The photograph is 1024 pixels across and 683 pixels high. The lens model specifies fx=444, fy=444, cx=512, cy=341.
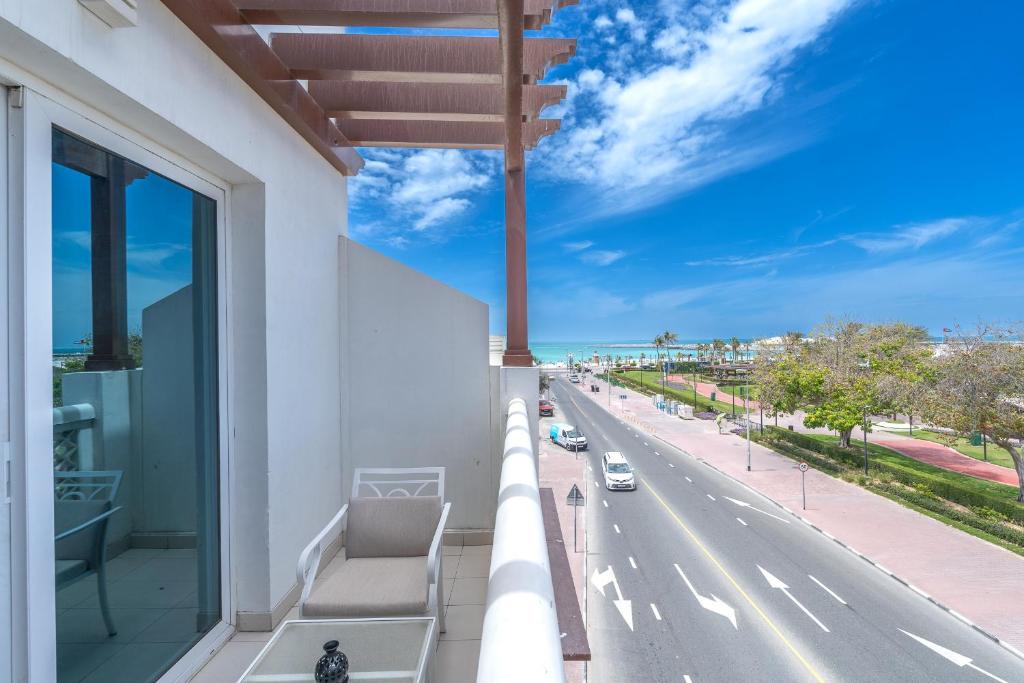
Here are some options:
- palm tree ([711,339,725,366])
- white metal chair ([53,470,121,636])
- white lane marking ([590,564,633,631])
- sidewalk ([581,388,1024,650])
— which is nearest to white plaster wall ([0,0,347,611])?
white metal chair ([53,470,121,636])

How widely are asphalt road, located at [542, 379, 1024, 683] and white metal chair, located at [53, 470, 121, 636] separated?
30.4 ft

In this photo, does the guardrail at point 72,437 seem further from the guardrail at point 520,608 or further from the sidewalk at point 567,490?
the sidewalk at point 567,490

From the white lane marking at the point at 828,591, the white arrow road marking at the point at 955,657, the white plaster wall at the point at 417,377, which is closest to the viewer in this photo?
the white plaster wall at the point at 417,377

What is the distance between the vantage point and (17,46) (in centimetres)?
125

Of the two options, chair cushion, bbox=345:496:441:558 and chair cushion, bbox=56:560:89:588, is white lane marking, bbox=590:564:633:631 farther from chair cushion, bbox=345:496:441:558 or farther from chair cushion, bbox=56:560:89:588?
chair cushion, bbox=56:560:89:588

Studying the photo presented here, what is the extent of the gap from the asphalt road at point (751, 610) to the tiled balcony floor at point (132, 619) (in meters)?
8.73

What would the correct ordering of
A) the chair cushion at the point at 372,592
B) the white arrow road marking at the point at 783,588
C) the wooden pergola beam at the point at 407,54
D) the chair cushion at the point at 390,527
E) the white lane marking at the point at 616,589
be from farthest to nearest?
→ the white lane marking at the point at 616,589, the white arrow road marking at the point at 783,588, the wooden pergola beam at the point at 407,54, the chair cushion at the point at 390,527, the chair cushion at the point at 372,592

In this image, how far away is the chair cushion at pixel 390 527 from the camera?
2.17 meters

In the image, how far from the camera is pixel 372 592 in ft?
5.97

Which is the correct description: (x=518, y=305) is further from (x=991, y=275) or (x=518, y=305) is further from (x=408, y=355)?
(x=991, y=275)

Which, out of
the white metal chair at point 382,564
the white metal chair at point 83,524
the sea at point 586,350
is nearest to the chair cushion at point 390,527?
the white metal chair at point 382,564

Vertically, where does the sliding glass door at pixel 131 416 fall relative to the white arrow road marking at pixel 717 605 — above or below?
above

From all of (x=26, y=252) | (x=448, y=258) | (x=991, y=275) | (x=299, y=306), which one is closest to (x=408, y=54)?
(x=299, y=306)

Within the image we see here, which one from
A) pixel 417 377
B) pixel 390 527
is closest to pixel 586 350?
pixel 417 377
